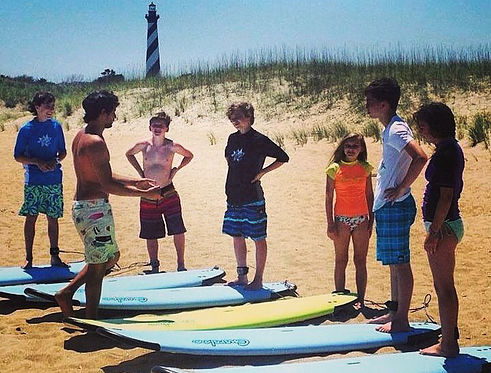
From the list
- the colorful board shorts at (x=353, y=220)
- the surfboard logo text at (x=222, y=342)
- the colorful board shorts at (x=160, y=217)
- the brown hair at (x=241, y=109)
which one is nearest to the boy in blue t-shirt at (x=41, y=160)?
the colorful board shorts at (x=160, y=217)

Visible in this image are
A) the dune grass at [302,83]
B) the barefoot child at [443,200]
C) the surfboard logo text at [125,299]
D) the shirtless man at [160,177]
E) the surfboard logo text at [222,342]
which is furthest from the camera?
the dune grass at [302,83]

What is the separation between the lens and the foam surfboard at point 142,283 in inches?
227

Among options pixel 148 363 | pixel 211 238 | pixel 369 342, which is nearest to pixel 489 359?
pixel 369 342

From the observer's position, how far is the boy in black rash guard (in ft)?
19.0

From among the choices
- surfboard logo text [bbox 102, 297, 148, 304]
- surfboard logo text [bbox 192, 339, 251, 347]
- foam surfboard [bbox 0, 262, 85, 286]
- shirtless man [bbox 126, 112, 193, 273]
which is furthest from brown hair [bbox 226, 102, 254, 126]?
foam surfboard [bbox 0, 262, 85, 286]

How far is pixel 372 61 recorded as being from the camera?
72.0 feet

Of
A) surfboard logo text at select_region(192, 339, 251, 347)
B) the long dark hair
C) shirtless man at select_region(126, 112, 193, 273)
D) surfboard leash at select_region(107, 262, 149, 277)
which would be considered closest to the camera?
surfboard logo text at select_region(192, 339, 251, 347)

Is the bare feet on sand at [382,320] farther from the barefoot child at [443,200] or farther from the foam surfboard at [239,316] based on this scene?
the barefoot child at [443,200]

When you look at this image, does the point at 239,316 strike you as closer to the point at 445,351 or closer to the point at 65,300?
the point at 65,300

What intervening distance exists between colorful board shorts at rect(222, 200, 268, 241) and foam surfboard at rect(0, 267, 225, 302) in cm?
84

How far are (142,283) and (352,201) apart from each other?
2.30 m

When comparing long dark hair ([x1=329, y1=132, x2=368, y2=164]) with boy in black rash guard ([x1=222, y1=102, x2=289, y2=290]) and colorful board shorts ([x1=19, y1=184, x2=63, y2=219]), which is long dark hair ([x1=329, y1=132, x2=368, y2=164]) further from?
colorful board shorts ([x1=19, y1=184, x2=63, y2=219])

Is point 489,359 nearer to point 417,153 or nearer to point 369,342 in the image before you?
point 369,342

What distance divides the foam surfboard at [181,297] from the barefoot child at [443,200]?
218 centimetres
